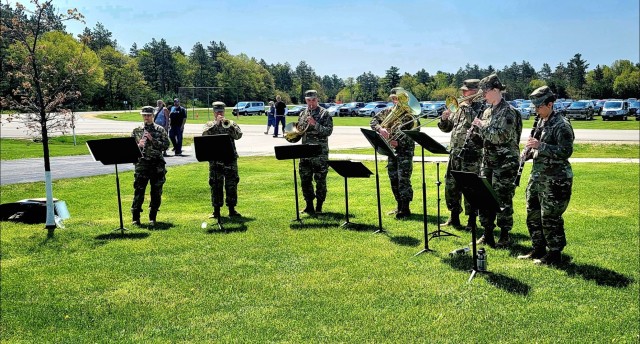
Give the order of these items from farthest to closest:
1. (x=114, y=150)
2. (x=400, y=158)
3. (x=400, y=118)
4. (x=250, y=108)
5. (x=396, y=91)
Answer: (x=250, y=108), (x=400, y=158), (x=400, y=118), (x=396, y=91), (x=114, y=150)

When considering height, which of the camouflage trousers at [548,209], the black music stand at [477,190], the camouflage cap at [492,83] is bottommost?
the camouflage trousers at [548,209]

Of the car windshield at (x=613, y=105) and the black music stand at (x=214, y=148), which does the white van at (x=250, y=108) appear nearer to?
the car windshield at (x=613, y=105)

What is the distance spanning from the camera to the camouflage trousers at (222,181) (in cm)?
1140

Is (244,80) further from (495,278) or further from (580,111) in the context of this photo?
(495,278)

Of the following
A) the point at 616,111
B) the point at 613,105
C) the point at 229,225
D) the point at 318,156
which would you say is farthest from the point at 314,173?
the point at 613,105

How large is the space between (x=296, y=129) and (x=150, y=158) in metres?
2.99

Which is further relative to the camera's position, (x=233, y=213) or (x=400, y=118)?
(x=233, y=213)

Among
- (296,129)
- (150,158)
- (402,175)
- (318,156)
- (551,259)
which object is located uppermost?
(296,129)

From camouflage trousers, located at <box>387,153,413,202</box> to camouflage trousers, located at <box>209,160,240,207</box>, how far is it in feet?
10.8

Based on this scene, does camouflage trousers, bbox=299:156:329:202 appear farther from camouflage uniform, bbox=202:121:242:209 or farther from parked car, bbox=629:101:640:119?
parked car, bbox=629:101:640:119

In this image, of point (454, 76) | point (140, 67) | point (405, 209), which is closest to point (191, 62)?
point (140, 67)

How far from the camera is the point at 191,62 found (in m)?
113

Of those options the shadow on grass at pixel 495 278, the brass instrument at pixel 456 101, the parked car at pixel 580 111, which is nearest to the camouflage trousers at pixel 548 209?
the shadow on grass at pixel 495 278

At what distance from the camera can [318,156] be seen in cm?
1136
